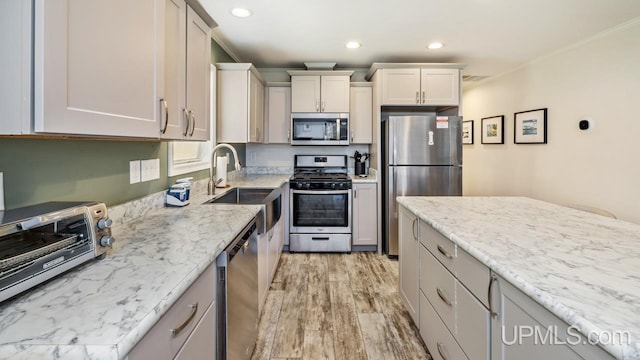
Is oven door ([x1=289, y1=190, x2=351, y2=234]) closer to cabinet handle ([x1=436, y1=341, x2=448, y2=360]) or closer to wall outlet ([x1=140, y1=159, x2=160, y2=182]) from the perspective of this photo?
wall outlet ([x1=140, y1=159, x2=160, y2=182])

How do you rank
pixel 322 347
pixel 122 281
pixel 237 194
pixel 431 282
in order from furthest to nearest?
1. pixel 237 194
2. pixel 322 347
3. pixel 431 282
4. pixel 122 281

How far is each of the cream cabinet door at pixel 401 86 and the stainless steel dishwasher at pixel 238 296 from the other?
2543 mm

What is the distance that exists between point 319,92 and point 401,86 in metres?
1.01

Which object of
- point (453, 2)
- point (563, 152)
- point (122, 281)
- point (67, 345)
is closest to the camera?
point (67, 345)

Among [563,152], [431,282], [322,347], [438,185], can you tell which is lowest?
[322,347]

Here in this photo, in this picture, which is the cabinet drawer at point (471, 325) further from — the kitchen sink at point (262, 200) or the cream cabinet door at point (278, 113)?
the cream cabinet door at point (278, 113)

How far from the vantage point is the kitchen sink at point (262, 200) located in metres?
2.04

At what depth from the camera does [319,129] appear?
3.79 m

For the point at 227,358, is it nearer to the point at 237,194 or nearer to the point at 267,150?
the point at 237,194

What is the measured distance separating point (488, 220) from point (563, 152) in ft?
9.23

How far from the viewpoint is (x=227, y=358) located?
1.25 meters

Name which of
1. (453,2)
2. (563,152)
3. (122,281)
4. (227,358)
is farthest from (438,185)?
(122,281)

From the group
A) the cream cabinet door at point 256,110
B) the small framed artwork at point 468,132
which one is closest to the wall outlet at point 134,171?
the cream cabinet door at point 256,110

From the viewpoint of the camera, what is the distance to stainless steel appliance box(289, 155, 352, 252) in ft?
11.6
